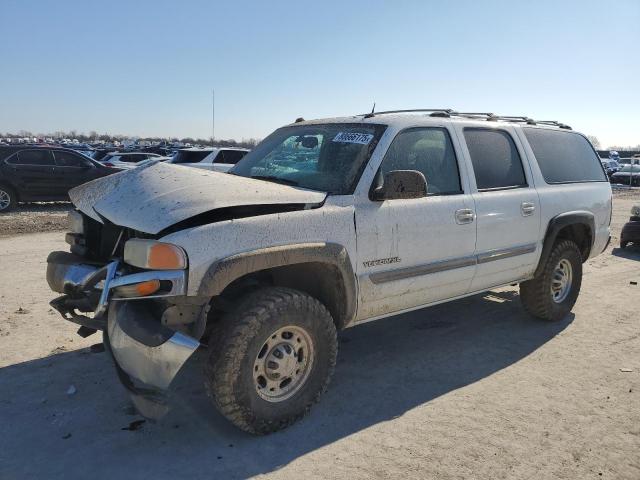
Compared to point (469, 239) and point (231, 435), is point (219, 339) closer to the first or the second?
point (231, 435)

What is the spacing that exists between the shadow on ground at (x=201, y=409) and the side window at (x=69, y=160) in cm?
1099

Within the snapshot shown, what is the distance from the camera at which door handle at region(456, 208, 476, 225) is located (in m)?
4.12

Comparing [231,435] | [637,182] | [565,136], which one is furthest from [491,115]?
[637,182]

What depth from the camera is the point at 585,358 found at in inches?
181

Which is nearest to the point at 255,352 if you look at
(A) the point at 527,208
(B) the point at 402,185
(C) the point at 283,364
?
(C) the point at 283,364

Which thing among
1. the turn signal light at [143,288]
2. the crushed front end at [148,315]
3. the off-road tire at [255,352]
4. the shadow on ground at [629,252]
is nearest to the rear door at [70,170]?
the crushed front end at [148,315]

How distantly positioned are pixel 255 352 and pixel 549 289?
11.5 ft

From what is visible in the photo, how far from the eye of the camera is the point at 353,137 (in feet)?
12.9

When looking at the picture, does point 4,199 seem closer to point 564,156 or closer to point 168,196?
point 168,196

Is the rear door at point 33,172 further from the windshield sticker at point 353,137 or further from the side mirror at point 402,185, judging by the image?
the side mirror at point 402,185

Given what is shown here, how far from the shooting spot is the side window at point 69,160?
13816 millimetres

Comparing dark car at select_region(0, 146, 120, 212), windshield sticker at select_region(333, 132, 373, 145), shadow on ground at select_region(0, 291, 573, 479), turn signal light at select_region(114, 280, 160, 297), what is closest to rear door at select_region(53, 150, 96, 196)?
dark car at select_region(0, 146, 120, 212)

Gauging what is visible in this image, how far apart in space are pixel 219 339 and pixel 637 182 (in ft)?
113

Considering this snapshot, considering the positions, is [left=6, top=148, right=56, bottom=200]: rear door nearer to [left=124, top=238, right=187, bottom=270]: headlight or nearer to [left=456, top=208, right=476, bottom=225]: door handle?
[left=124, top=238, right=187, bottom=270]: headlight
